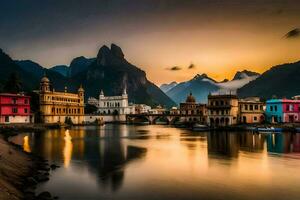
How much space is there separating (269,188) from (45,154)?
A: 29.7 metres

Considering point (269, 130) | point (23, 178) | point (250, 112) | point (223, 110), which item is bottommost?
point (23, 178)

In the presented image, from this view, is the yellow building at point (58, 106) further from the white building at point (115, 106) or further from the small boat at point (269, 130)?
the small boat at point (269, 130)

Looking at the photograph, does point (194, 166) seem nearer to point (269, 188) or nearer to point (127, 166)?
point (127, 166)

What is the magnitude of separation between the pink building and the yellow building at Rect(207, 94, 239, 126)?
13086 millimetres

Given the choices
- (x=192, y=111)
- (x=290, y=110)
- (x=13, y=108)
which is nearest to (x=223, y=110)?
(x=290, y=110)

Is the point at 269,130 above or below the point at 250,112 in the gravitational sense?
below

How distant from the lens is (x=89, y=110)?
175 meters

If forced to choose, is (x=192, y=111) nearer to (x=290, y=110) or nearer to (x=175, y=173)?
(x=290, y=110)

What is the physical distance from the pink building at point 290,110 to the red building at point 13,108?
70006mm

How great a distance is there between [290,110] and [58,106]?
2908 inches

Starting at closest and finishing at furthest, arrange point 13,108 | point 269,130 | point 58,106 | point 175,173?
point 175,173 < point 269,130 < point 13,108 < point 58,106

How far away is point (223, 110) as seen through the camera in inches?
4168

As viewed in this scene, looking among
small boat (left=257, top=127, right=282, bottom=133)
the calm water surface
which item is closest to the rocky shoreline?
the calm water surface

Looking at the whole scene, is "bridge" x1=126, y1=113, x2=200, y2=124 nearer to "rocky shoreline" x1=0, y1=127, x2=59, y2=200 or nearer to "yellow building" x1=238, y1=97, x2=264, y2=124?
"yellow building" x1=238, y1=97, x2=264, y2=124
